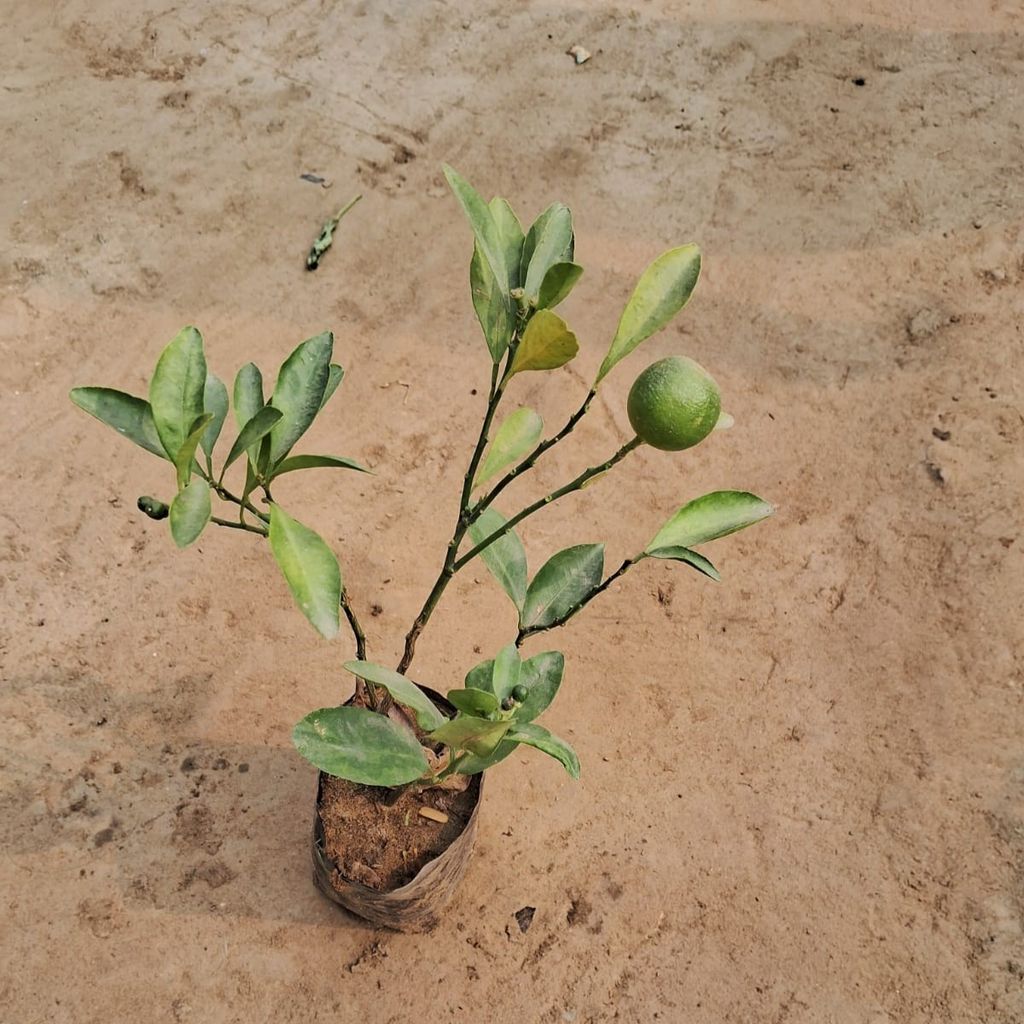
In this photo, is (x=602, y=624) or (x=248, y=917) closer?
(x=248, y=917)

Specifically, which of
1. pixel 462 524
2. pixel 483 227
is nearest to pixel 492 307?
pixel 483 227

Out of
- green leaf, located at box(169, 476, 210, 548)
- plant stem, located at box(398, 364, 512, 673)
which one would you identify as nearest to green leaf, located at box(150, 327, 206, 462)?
green leaf, located at box(169, 476, 210, 548)

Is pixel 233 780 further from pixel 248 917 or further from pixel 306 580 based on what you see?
pixel 306 580

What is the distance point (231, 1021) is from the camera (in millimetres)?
1852

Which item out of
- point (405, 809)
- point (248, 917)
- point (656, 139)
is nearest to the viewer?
point (405, 809)

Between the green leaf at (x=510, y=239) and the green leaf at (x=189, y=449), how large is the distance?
0.41m

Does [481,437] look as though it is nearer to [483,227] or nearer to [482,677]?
[483,227]

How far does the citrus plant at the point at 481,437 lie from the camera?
3.90ft

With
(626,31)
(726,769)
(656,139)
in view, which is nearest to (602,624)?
(726,769)

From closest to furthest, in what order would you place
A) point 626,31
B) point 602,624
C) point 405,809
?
point 405,809
point 602,624
point 626,31

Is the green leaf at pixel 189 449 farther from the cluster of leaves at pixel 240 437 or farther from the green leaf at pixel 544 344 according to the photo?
the green leaf at pixel 544 344

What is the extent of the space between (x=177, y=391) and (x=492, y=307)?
401mm

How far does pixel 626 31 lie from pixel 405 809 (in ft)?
9.35

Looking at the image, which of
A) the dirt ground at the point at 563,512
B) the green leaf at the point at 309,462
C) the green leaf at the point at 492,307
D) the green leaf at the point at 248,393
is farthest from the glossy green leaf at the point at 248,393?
the dirt ground at the point at 563,512
